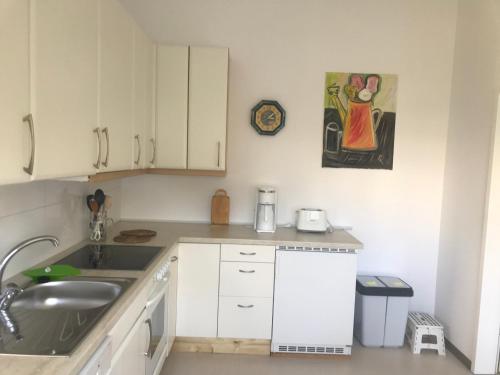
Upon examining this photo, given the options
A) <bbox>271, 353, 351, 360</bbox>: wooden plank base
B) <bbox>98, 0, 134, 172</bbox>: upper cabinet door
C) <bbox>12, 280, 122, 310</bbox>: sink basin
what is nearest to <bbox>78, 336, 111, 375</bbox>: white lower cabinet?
<bbox>12, 280, 122, 310</bbox>: sink basin

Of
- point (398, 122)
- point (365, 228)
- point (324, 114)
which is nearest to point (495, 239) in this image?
point (365, 228)

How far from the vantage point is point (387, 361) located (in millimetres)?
2750

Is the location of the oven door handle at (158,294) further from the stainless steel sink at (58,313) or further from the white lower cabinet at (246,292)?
the white lower cabinet at (246,292)

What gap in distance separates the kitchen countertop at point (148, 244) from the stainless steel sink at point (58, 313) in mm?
32

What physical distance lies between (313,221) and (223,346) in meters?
1.14

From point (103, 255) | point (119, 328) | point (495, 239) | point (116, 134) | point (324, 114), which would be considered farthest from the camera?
point (324, 114)

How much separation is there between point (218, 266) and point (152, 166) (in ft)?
2.90

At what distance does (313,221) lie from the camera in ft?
9.64

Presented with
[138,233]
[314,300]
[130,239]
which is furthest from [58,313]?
[314,300]

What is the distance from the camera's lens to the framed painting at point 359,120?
311 cm

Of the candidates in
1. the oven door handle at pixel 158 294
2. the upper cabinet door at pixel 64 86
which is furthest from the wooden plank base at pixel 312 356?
the upper cabinet door at pixel 64 86

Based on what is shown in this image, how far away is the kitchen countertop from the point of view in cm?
103

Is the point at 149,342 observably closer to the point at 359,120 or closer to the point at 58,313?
the point at 58,313

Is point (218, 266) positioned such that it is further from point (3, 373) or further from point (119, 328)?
point (3, 373)
